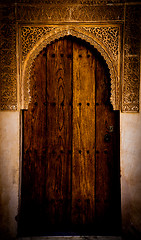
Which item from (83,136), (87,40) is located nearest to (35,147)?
(83,136)

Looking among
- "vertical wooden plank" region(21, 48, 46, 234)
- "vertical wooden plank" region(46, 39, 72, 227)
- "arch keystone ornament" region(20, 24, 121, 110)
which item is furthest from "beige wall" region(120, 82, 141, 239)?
"vertical wooden plank" region(21, 48, 46, 234)

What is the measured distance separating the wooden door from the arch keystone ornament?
0.09m

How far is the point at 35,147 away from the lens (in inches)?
75.2

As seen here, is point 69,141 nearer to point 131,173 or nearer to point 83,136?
point 83,136

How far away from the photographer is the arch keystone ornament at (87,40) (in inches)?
71.9

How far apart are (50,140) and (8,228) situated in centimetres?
93

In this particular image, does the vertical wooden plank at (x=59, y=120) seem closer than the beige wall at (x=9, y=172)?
No

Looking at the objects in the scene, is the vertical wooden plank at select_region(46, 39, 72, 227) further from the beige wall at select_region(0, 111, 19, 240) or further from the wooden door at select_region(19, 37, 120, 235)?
the beige wall at select_region(0, 111, 19, 240)

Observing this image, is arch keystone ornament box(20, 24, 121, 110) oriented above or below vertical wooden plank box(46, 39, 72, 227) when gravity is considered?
above

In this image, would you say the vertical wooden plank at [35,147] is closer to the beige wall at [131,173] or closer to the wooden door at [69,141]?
the wooden door at [69,141]

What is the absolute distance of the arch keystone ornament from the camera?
1826 millimetres

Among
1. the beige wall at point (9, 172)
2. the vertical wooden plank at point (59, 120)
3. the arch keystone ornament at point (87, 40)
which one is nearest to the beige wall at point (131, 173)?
the arch keystone ornament at point (87, 40)

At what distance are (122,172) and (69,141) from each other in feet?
1.98

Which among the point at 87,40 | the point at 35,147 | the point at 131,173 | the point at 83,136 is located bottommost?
the point at 131,173
